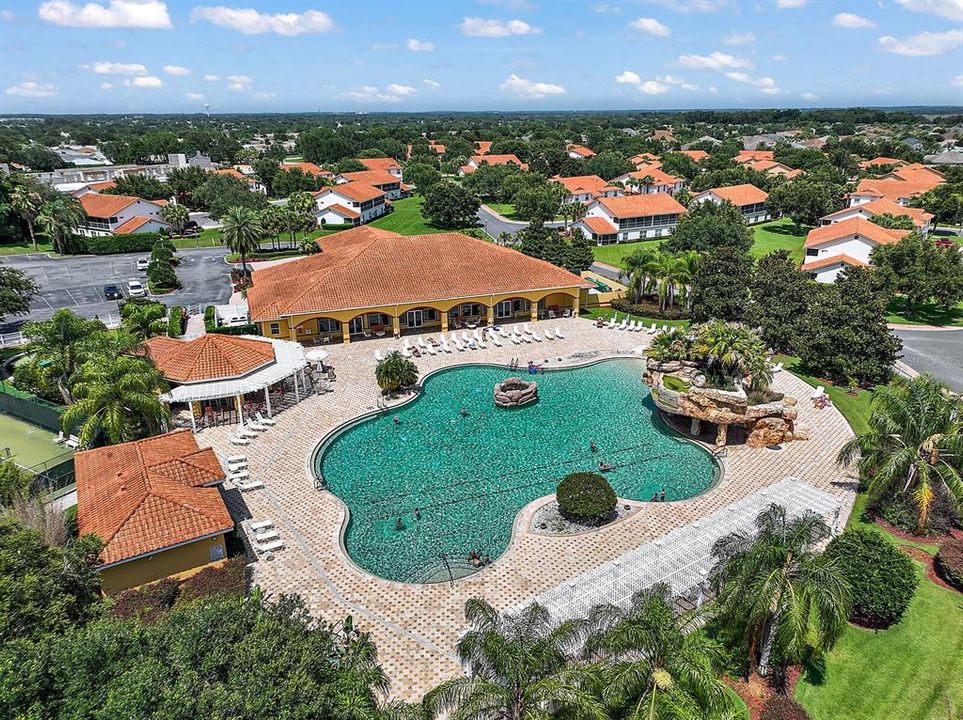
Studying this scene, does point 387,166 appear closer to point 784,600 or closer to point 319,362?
point 319,362

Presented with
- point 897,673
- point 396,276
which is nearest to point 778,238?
point 396,276

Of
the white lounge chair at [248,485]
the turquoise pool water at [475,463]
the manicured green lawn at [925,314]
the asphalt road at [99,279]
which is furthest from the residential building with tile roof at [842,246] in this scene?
the asphalt road at [99,279]

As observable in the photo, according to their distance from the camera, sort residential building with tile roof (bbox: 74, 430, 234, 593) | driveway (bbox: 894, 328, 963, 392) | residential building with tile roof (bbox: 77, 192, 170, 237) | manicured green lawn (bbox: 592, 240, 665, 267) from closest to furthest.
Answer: residential building with tile roof (bbox: 74, 430, 234, 593), driveway (bbox: 894, 328, 963, 392), manicured green lawn (bbox: 592, 240, 665, 267), residential building with tile roof (bbox: 77, 192, 170, 237)

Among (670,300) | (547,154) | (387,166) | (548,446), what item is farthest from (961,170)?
(548,446)

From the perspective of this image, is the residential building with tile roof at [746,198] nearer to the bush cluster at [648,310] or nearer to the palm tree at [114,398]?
the bush cluster at [648,310]

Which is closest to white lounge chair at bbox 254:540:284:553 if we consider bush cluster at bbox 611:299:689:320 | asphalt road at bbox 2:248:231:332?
bush cluster at bbox 611:299:689:320

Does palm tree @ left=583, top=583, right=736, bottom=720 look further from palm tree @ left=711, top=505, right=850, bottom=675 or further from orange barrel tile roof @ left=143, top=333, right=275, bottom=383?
orange barrel tile roof @ left=143, top=333, right=275, bottom=383

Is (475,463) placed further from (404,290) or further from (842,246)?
(842,246)
